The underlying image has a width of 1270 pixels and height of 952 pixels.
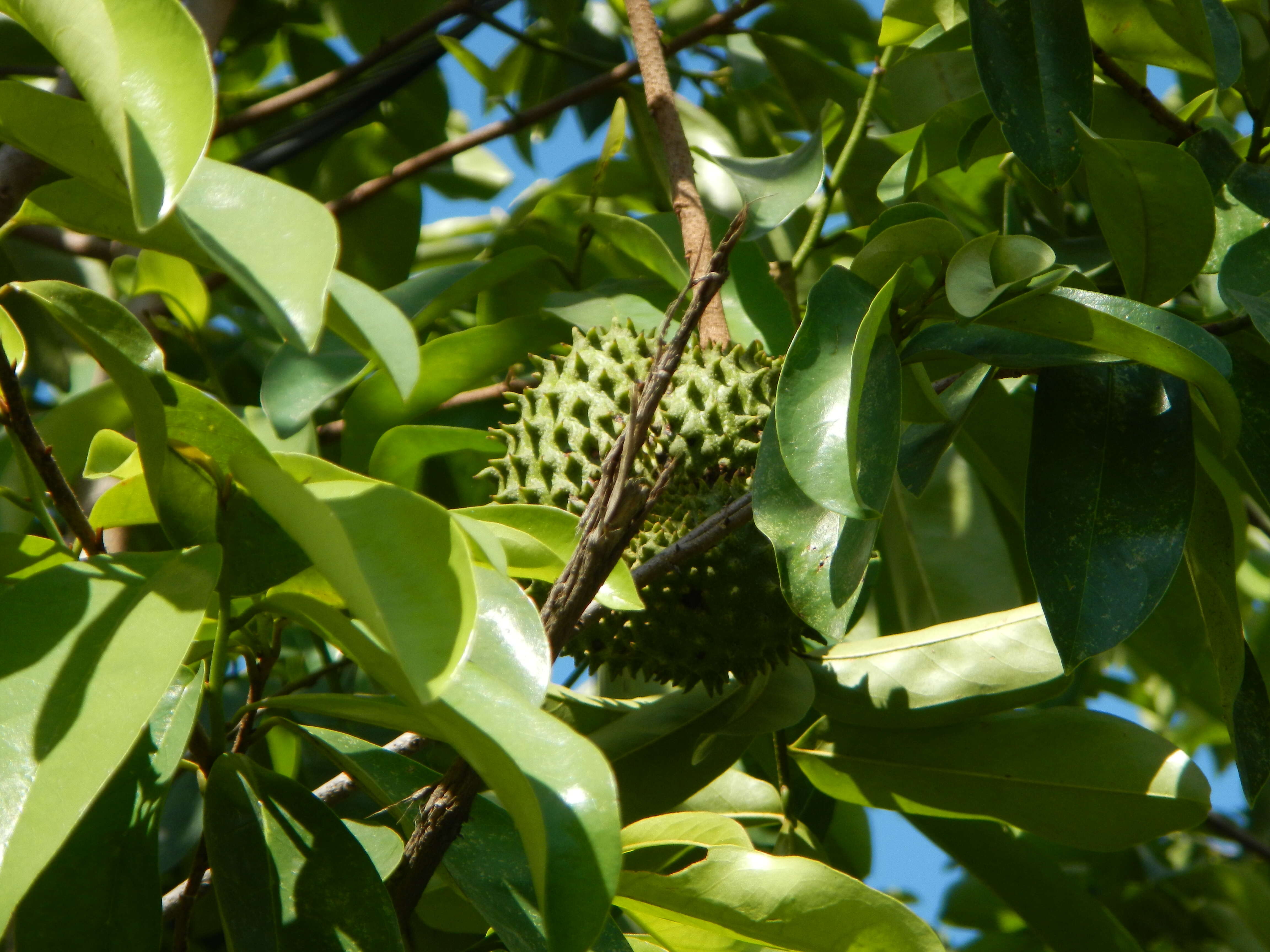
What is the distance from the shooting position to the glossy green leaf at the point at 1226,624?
96 cm

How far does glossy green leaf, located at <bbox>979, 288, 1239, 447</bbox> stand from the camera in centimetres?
77

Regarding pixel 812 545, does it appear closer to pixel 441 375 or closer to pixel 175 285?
pixel 441 375

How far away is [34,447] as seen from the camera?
0.75 metres

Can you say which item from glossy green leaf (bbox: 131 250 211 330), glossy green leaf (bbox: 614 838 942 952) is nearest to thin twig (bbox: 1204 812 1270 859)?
glossy green leaf (bbox: 614 838 942 952)

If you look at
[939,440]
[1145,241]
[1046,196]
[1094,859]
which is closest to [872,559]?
[939,440]

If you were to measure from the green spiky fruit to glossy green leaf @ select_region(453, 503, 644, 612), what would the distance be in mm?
242

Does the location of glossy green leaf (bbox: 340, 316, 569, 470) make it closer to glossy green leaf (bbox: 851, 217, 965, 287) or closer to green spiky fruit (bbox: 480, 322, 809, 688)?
green spiky fruit (bbox: 480, 322, 809, 688)

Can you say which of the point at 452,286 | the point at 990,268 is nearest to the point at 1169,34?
the point at 990,268

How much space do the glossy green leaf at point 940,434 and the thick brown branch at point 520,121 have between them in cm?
85

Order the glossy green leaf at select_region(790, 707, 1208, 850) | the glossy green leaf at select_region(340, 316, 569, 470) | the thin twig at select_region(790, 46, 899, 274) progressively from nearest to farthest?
the glossy green leaf at select_region(790, 707, 1208, 850)
the glossy green leaf at select_region(340, 316, 569, 470)
the thin twig at select_region(790, 46, 899, 274)

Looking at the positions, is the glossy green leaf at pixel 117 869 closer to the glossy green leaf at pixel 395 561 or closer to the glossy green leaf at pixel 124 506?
the glossy green leaf at pixel 124 506

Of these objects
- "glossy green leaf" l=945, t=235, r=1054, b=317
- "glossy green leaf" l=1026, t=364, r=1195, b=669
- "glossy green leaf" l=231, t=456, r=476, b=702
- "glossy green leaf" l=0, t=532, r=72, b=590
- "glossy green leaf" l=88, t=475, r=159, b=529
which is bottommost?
"glossy green leaf" l=1026, t=364, r=1195, b=669

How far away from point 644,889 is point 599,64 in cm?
133

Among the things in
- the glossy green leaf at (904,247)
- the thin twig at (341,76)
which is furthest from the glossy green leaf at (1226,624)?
the thin twig at (341,76)
